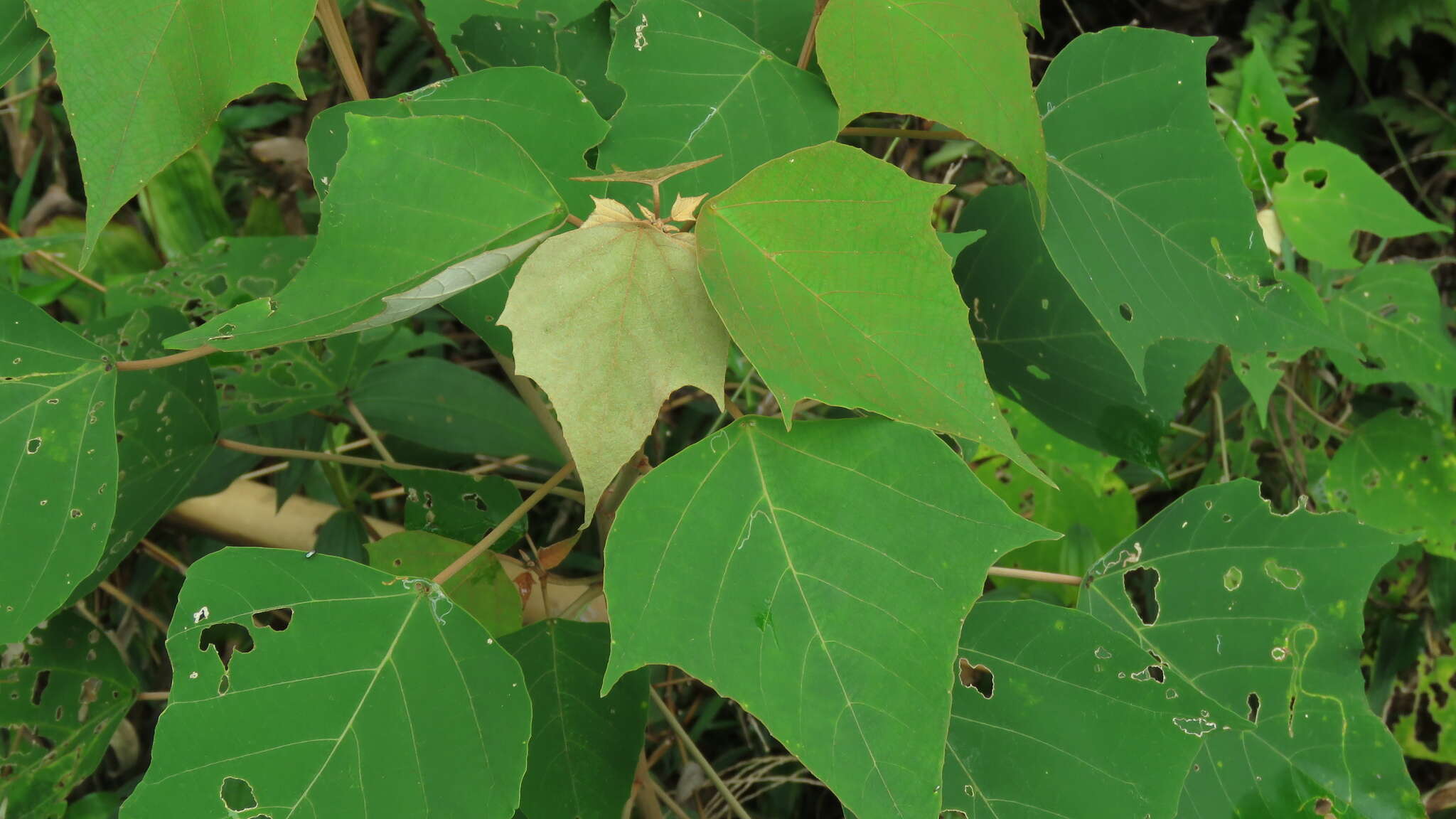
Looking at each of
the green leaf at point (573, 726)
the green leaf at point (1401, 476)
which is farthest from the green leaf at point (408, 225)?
the green leaf at point (1401, 476)

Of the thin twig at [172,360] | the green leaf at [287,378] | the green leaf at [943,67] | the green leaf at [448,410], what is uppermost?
the green leaf at [943,67]

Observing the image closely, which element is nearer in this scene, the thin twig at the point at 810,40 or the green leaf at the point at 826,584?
the green leaf at the point at 826,584

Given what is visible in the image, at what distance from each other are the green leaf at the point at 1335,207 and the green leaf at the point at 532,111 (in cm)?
75

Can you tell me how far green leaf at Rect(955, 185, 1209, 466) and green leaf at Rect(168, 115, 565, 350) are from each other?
1.18 feet

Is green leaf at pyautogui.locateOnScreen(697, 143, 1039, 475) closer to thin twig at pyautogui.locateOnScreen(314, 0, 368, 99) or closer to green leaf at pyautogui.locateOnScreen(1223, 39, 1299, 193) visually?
thin twig at pyautogui.locateOnScreen(314, 0, 368, 99)

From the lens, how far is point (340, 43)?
58 cm

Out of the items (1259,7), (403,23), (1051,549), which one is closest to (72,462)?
(1051,549)

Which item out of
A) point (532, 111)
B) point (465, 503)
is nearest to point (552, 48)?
point (532, 111)

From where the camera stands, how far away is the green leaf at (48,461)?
1.67ft

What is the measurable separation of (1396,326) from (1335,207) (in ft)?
0.54

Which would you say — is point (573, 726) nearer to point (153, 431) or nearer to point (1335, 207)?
point (153, 431)

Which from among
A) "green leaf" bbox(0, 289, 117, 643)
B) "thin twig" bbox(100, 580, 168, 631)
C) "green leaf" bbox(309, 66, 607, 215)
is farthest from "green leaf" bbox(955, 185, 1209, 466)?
"thin twig" bbox(100, 580, 168, 631)

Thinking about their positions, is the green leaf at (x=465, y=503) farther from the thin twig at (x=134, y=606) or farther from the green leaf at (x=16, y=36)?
the thin twig at (x=134, y=606)

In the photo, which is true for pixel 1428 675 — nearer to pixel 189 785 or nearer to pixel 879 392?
pixel 879 392
